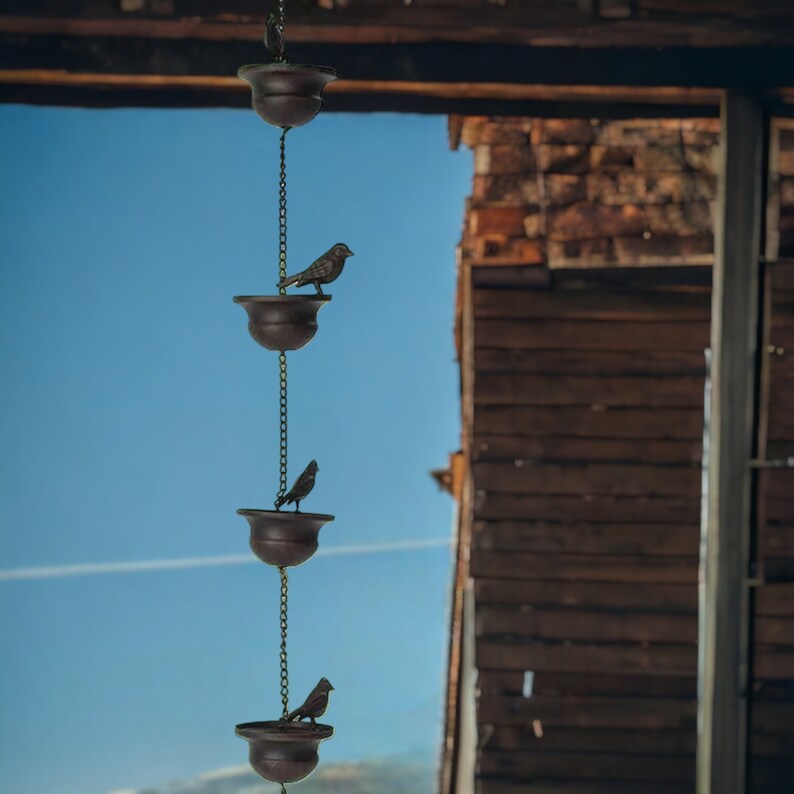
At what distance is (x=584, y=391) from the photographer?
8094 millimetres

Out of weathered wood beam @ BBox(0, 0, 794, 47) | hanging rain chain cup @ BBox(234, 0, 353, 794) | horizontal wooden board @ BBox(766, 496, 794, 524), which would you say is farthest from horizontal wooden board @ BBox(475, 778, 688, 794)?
hanging rain chain cup @ BBox(234, 0, 353, 794)

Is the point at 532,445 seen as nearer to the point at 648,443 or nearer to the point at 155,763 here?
the point at 648,443

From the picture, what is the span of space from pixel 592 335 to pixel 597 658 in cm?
147

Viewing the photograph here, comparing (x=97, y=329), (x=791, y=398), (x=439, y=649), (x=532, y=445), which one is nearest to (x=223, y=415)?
(x=97, y=329)

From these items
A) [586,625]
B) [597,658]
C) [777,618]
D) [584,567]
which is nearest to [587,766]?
[597,658]

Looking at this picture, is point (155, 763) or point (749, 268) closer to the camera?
point (749, 268)

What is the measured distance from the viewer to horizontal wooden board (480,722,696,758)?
8188 mm

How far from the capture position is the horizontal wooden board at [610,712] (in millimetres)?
8148

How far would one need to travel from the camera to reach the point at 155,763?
33.4 ft

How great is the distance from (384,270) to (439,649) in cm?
231

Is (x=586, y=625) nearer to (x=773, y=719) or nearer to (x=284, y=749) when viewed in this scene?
(x=773, y=719)

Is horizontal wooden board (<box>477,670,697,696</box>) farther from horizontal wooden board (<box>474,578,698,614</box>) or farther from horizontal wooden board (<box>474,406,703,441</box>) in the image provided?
horizontal wooden board (<box>474,406,703,441</box>)

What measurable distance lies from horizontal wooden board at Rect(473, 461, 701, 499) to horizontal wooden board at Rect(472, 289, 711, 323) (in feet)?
2.20

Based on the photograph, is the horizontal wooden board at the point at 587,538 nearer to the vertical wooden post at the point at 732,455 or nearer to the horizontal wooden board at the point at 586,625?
the horizontal wooden board at the point at 586,625
